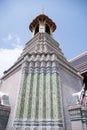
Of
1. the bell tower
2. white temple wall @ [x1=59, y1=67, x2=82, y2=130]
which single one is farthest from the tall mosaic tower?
the bell tower

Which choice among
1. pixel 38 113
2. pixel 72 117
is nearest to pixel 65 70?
pixel 72 117

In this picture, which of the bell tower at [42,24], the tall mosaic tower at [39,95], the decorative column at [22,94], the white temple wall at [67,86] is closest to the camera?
the tall mosaic tower at [39,95]

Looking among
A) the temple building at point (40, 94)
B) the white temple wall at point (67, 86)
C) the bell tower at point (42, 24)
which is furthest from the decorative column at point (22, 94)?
the bell tower at point (42, 24)

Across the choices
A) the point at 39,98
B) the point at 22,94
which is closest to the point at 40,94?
the point at 39,98

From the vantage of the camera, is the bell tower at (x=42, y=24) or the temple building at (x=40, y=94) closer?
the temple building at (x=40, y=94)

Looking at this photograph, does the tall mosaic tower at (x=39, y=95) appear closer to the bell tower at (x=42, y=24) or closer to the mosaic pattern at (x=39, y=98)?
the mosaic pattern at (x=39, y=98)

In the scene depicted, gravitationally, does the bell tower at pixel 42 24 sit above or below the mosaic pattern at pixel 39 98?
above

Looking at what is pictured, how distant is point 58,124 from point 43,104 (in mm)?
1474

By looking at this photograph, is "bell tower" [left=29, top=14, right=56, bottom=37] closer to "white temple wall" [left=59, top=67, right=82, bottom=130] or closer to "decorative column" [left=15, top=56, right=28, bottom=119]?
"white temple wall" [left=59, top=67, right=82, bottom=130]

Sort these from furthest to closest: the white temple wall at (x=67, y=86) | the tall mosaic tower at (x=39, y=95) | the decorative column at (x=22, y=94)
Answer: the white temple wall at (x=67, y=86)
the decorative column at (x=22, y=94)
the tall mosaic tower at (x=39, y=95)

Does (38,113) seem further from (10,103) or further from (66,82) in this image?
(66,82)

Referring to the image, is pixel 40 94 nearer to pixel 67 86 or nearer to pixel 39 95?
pixel 39 95

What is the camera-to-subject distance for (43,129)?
7.04m

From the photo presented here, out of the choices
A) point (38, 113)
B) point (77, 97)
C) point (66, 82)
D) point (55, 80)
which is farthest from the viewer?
point (66, 82)
